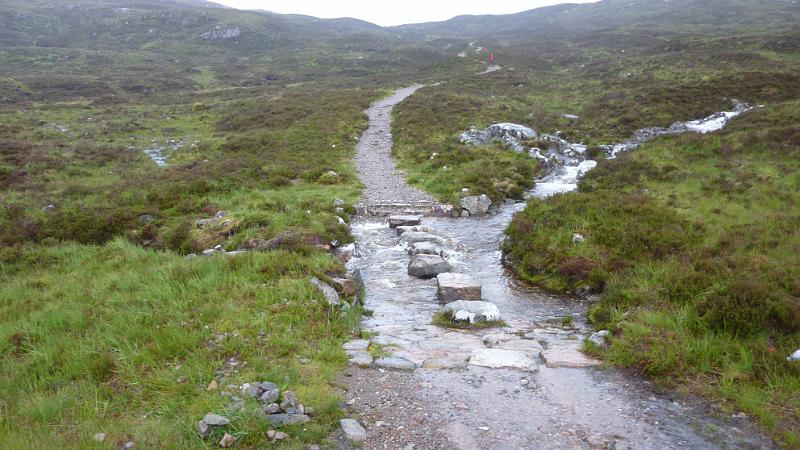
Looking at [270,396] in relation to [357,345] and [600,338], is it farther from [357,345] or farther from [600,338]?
[600,338]

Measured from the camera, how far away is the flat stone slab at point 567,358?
293 inches

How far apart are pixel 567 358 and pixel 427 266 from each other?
5.18m

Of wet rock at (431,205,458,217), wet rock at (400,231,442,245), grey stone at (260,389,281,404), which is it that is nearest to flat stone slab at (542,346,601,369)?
grey stone at (260,389,281,404)

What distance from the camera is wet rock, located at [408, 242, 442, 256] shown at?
13.5 metres

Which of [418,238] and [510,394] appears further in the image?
[418,238]

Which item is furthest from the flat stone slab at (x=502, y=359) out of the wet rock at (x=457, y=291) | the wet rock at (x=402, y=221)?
the wet rock at (x=402, y=221)

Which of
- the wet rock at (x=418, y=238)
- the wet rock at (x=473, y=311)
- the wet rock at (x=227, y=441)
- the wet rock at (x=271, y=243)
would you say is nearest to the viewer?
the wet rock at (x=227, y=441)

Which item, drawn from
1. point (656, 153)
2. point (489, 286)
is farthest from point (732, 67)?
point (489, 286)

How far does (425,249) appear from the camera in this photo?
44.8 ft

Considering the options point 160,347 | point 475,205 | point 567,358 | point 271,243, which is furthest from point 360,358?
point 475,205

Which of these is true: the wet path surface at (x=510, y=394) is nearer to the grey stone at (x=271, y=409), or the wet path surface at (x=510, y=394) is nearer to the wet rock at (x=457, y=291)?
the wet rock at (x=457, y=291)

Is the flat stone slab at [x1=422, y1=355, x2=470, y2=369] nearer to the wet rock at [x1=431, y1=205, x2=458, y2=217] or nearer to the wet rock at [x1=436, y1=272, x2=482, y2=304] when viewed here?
the wet rock at [x1=436, y1=272, x2=482, y2=304]

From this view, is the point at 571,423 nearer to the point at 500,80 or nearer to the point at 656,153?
the point at 656,153

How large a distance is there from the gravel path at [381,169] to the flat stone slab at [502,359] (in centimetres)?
1184
